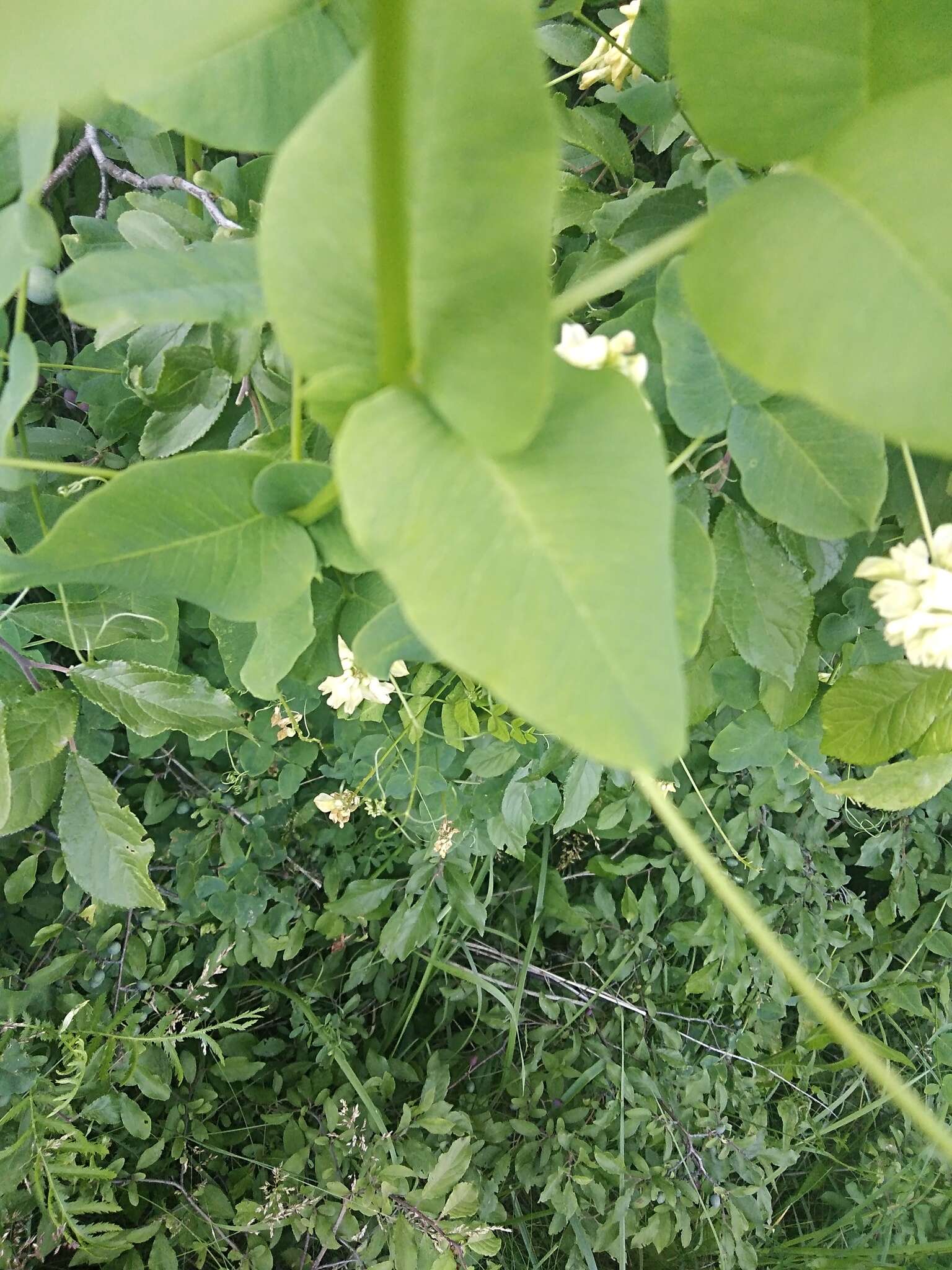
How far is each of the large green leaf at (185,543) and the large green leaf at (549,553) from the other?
0.08 metres

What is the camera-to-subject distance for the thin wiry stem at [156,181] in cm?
43

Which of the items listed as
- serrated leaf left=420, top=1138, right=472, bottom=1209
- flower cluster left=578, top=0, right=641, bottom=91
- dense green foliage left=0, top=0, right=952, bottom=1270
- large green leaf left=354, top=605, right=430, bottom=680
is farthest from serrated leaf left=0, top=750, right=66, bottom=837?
serrated leaf left=420, top=1138, right=472, bottom=1209

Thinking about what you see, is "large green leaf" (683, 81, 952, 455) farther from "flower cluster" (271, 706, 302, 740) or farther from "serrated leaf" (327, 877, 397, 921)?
"serrated leaf" (327, 877, 397, 921)

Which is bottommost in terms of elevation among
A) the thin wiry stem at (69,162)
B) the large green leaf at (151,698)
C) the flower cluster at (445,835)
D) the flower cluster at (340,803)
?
the flower cluster at (445,835)

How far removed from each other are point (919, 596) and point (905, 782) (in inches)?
5.4

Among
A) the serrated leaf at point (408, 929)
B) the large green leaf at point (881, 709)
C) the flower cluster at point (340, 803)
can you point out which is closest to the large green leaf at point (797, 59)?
the large green leaf at point (881, 709)

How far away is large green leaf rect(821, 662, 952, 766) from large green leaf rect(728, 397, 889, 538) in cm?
13

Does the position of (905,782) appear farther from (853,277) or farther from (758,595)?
(853,277)

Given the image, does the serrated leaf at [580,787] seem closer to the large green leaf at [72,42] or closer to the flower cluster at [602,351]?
the flower cluster at [602,351]

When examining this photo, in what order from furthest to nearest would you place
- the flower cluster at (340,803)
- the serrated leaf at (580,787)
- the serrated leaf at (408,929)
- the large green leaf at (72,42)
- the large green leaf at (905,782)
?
the serrated leaf at (408,929), the flower cluster at (340,803), the serrated leaf at (580,787), the large green leaf at (905,782), the large green leaf at (72,42)

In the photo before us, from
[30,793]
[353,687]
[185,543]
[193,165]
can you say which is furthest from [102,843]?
[193,165]

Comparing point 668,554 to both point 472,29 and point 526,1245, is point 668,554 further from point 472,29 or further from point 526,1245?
point 526,1245

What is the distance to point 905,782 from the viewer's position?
43 cm

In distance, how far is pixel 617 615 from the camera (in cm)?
17
